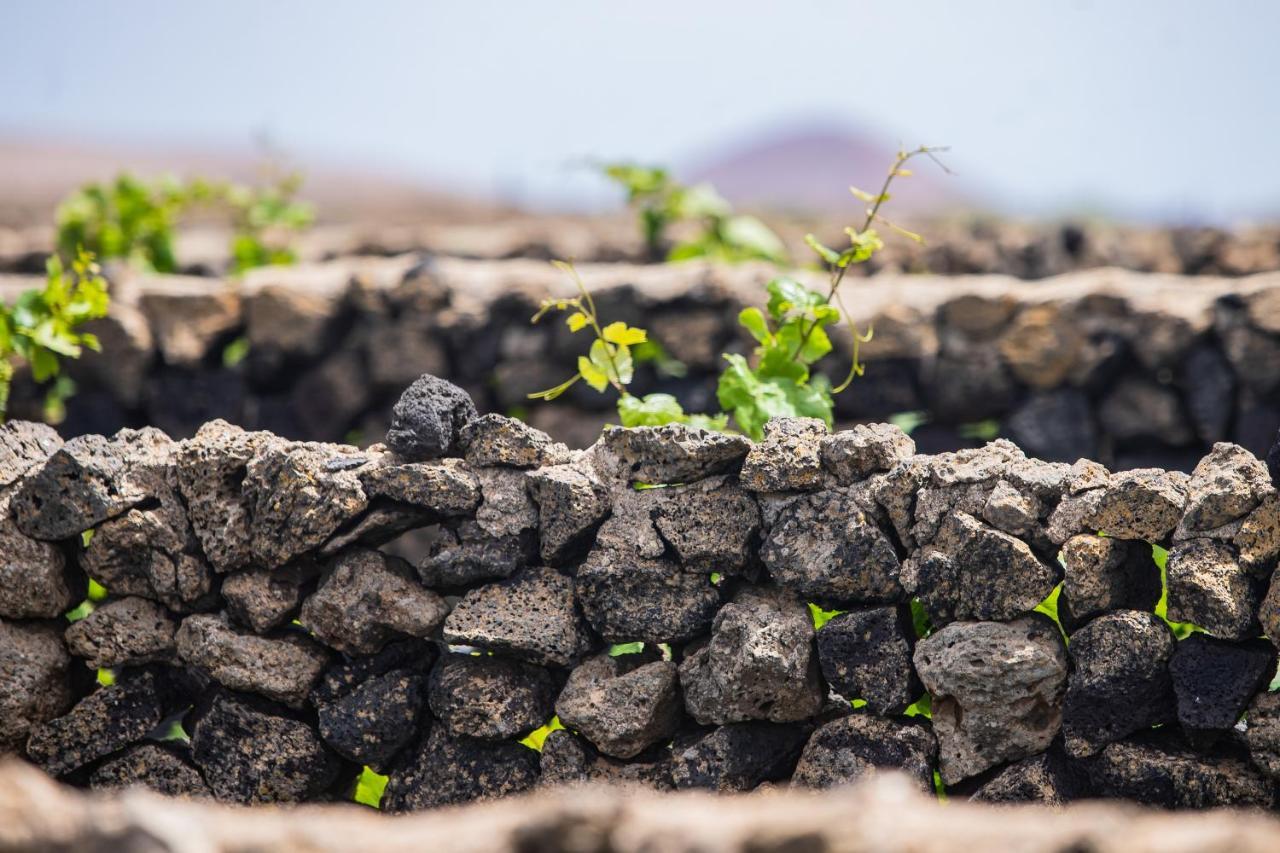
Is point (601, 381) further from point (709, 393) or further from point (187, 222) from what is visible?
point (187, 222)

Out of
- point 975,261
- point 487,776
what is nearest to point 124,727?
point 487,776

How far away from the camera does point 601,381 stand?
402 centimetres

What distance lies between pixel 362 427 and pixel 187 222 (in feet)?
65.1

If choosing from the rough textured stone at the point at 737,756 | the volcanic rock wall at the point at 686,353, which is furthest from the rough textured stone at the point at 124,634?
the volcanic rock wall at the point at 686,353

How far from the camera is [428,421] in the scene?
3422 millimetres

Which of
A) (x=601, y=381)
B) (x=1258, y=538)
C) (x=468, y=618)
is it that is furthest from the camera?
(x=601, y=381)

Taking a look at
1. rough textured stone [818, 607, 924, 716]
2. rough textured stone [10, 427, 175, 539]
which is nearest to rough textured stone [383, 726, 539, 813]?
rough textured stone [818, 607, 924, 716]

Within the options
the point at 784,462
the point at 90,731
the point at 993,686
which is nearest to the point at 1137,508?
the point at 993,686

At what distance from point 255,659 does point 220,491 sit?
483 millimetres

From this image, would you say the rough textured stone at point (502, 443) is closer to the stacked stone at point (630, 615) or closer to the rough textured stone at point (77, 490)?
the stacked stone at point (630, 615)

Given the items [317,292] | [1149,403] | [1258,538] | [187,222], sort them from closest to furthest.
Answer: [1258,538] < [1149,403] < [317,292] < [187,222]

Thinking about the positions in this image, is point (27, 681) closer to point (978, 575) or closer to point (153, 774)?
point (153, 774)

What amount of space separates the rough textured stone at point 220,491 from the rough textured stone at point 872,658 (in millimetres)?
1627

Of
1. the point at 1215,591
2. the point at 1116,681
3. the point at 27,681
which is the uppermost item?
the point at 1215,591
